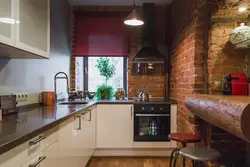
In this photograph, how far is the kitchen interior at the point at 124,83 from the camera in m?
1.80

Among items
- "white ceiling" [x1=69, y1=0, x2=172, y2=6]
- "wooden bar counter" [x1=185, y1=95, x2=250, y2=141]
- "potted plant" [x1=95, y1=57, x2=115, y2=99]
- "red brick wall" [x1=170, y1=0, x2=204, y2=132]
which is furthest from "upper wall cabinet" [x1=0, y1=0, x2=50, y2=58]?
"potted plant" [x1=95, y1=57, x2=115, y2=99]

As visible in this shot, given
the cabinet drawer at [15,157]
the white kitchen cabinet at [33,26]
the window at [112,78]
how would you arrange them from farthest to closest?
1. the window at [112,78]
2. the white kitchen cabinet at [33,26]
3. the cabinet drawer at [15,157]

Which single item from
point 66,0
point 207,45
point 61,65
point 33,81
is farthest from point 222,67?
point 66,0

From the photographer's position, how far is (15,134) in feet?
4.19

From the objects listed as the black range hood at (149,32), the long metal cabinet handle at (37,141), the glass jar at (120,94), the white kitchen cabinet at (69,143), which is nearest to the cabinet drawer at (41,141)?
the long metal cabinet handle at (37,141)

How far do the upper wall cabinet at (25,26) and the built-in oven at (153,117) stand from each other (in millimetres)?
1977

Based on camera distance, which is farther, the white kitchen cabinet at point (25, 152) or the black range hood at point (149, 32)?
the black range hood at point (149, 32)

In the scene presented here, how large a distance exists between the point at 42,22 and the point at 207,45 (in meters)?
1.88

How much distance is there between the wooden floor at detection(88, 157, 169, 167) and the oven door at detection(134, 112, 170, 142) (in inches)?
12.1

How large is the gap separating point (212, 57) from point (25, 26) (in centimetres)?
201

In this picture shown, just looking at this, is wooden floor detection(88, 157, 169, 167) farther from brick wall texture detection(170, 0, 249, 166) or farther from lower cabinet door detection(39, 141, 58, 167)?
lower cabinet door detection(39, 141, 58, 167)

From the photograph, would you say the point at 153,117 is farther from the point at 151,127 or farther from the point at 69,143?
the point at 69,143

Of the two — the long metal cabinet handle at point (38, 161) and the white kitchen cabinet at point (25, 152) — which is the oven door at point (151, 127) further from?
the long metal cabinet handle at point (38, 161)

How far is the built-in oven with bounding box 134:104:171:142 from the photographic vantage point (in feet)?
13.1
